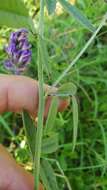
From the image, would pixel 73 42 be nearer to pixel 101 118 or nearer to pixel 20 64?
pixel 101 118

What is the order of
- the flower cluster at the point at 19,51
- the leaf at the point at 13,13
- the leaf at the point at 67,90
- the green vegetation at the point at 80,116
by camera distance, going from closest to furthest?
the leaf at the point at 13,13 < the leaf at the point at 67,90 < the flower cluster at the point at 19,51 < the green vegetation at the point at 80,116

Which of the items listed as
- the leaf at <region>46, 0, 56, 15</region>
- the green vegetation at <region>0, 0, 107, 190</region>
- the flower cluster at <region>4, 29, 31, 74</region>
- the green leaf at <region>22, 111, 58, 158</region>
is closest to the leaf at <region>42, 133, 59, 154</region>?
the green leaf at <region>22, 111, 58, 158</region>

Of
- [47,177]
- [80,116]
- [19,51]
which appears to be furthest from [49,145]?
[80,116]

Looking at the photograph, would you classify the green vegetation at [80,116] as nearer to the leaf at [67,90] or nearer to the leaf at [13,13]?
the leaf at [67,90]

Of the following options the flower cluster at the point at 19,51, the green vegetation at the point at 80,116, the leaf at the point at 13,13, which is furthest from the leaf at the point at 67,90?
the green vegetation at the point at 80,116

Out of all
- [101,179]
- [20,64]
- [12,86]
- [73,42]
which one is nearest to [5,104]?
[12,86]

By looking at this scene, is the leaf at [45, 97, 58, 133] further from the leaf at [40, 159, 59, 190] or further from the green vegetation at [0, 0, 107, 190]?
the green vegetation at [0, 0, 107, 190]

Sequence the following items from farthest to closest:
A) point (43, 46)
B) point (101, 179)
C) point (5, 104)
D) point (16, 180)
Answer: point (101, 179) < point (5, 104) < point (16, 180) < point (43, 46)
